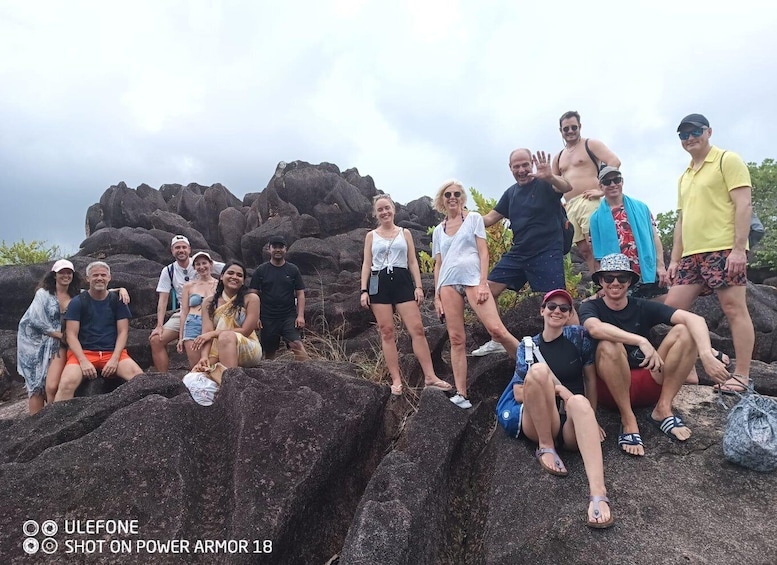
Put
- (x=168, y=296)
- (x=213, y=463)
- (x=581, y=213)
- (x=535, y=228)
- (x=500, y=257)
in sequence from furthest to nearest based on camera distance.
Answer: (x=500, y=257)
(x=168, y=296)
(x=581, y=213)
(x=535, y=228)
(x=213, y=463)

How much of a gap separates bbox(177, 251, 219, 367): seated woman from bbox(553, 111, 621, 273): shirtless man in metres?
5.14

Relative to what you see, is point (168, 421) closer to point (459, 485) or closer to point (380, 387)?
point (380, 387)

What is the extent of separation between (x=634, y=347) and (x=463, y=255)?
203 centimetres

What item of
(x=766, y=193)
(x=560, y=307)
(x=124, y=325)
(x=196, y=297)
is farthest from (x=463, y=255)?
(x=766, y=193)

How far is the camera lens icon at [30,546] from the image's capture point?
4238mm

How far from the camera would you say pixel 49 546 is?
4.28 m

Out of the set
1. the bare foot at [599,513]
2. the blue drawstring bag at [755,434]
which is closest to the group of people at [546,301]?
the bare foot at [599,513]

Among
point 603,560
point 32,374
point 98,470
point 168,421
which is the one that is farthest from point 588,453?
point 32,374

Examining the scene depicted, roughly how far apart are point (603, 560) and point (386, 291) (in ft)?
11.8

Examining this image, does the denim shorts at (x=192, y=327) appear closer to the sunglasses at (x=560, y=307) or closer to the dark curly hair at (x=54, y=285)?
the dark curly hair at (x=54, y=285)

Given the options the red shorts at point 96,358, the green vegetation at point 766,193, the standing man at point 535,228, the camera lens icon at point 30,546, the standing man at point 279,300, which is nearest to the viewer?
the camera lens icon at point 30,546

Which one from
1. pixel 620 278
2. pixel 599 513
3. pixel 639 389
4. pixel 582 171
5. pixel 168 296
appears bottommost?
pixel 599 513

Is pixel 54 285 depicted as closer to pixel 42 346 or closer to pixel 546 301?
pixel 42 346

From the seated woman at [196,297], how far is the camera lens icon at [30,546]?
3350mm
